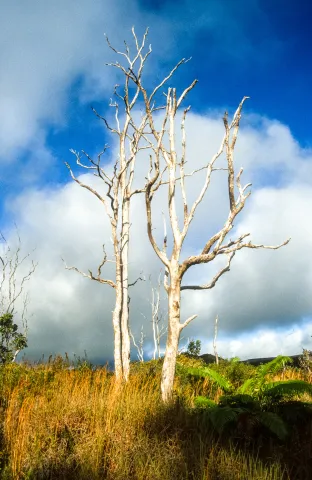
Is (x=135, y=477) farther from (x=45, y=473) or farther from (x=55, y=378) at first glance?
(x=55, y=378)

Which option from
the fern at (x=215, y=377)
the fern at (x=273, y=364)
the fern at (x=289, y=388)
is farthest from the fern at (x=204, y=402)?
the fern at (x=273, y=364)

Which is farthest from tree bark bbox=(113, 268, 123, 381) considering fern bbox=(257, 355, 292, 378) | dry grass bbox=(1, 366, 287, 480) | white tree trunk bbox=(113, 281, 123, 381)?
dry grass bbox=(1, 366, 287, 480)

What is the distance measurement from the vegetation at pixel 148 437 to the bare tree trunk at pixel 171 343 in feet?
1.08

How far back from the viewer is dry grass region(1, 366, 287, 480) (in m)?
4.74

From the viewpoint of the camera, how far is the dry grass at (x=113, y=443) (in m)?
4.74

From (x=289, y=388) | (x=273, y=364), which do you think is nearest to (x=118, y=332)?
(x=273, y=364)

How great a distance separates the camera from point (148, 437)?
5566 mm

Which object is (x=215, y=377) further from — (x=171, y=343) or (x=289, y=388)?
(x=171, y=343)

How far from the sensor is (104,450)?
5.33 m

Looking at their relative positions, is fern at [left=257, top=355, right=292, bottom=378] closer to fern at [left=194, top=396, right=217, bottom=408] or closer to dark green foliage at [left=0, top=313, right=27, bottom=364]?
fern at [left=194, top=396, right=217, bottom=408]

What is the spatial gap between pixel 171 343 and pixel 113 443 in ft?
7.02

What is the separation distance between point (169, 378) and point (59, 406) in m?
1.87

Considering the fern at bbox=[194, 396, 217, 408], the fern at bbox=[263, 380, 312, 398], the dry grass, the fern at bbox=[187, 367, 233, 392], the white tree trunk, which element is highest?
the white tree trunk

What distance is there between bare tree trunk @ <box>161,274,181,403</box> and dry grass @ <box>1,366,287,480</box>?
0.32 m
